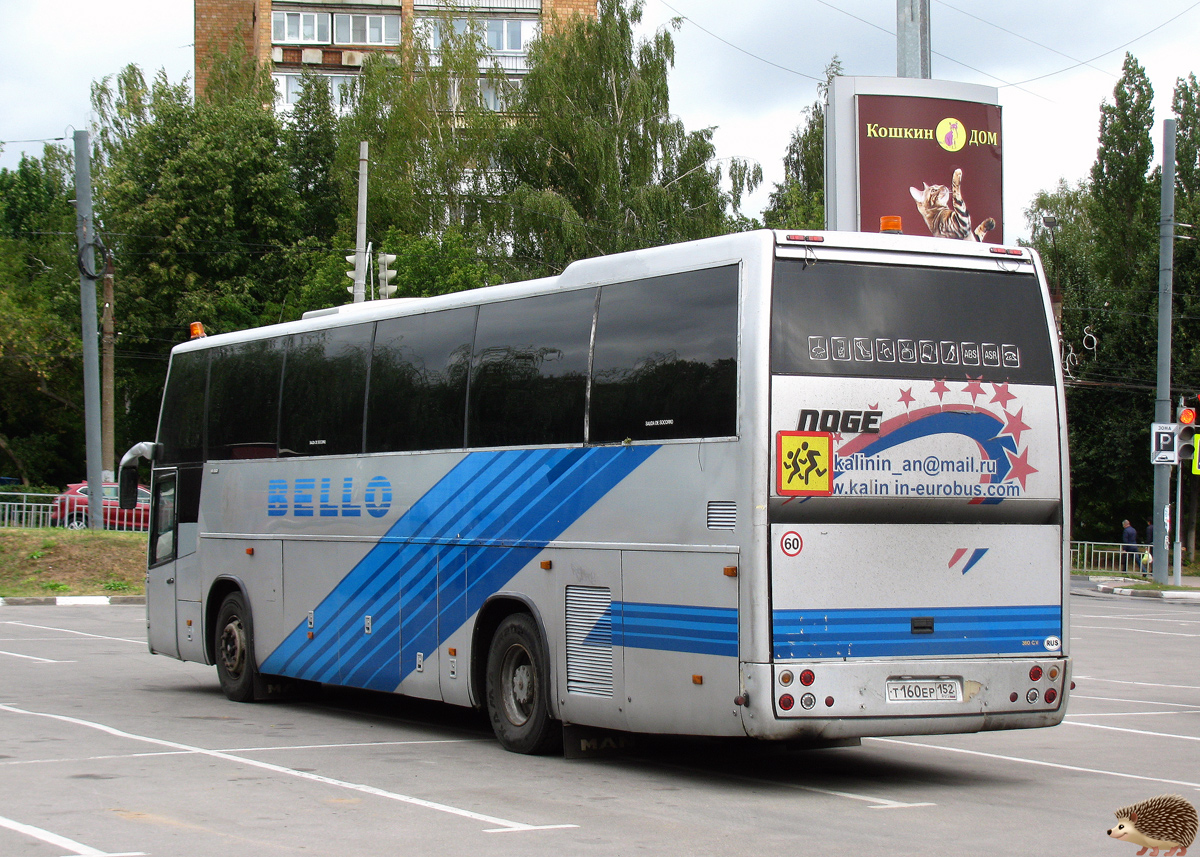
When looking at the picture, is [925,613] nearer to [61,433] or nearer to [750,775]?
[750,775]

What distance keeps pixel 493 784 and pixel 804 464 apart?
2.86 meters

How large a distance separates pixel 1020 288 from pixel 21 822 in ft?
23.0

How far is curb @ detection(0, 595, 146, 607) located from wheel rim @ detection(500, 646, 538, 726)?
19790mm

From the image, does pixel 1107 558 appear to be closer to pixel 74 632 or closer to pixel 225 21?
pixel 74 632

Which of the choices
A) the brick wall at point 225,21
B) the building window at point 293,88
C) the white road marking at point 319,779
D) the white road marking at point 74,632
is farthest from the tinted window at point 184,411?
the brick wall at point 225,21

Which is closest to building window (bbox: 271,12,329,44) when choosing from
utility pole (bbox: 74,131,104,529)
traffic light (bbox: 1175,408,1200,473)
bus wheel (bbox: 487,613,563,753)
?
utility pole (bbox: 74,131,104,529)

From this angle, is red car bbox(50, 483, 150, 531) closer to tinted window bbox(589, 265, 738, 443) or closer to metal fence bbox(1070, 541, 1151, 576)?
tinted window bbox(589, 265, 738, 443)

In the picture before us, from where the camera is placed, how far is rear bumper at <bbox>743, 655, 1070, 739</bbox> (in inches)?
347

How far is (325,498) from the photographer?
13422mm

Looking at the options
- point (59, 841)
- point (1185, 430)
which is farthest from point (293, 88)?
point (59, 841)

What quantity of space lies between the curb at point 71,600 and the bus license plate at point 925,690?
2283 centimetres

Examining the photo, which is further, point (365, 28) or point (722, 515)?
point (365, 28)

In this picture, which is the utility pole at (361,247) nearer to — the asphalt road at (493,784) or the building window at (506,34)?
the asphalt road at (493,784)

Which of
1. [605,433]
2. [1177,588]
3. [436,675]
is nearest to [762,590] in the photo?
[605,433]
